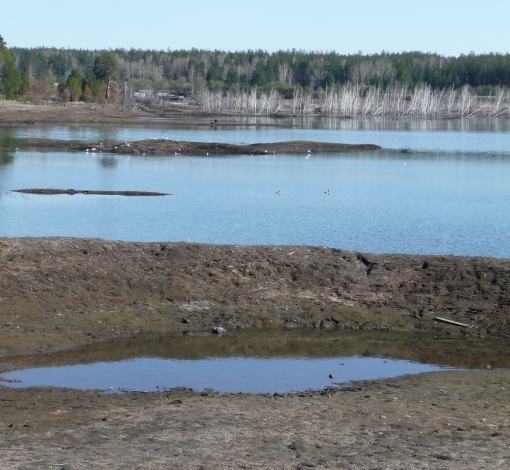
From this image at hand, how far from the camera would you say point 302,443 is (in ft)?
29.9

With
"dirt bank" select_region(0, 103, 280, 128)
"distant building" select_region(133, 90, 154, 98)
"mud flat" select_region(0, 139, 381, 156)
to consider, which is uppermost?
"distant building" select_region(133, 90, 154, 98)

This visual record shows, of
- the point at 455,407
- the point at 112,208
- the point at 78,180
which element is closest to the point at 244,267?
the point at 455,407

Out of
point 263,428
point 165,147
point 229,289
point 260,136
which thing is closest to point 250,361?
point 229,289

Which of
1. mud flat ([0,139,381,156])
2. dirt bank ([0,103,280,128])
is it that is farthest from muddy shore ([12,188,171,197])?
dirt bank ([0,103,280,128])

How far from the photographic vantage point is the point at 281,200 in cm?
4106

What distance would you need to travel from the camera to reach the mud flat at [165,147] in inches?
2630

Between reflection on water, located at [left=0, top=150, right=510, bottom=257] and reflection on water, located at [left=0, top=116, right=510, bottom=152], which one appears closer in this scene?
reflection on water, located at [left=0, top=150, right=510, bottom=257]

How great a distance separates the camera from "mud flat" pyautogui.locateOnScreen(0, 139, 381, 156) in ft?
219

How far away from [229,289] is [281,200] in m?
23.2

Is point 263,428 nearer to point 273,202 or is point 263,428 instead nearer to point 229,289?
point 229,289

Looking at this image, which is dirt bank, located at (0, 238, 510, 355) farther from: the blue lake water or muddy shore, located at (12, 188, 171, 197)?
muddy shore, located at (12, 188, 171, 197)

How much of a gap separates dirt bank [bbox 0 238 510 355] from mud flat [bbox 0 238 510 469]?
0.14ft

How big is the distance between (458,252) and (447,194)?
20.3 meters

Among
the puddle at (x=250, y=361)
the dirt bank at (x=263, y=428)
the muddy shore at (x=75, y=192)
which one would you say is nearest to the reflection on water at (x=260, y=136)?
the muddy shore at (x=75, y=192)
